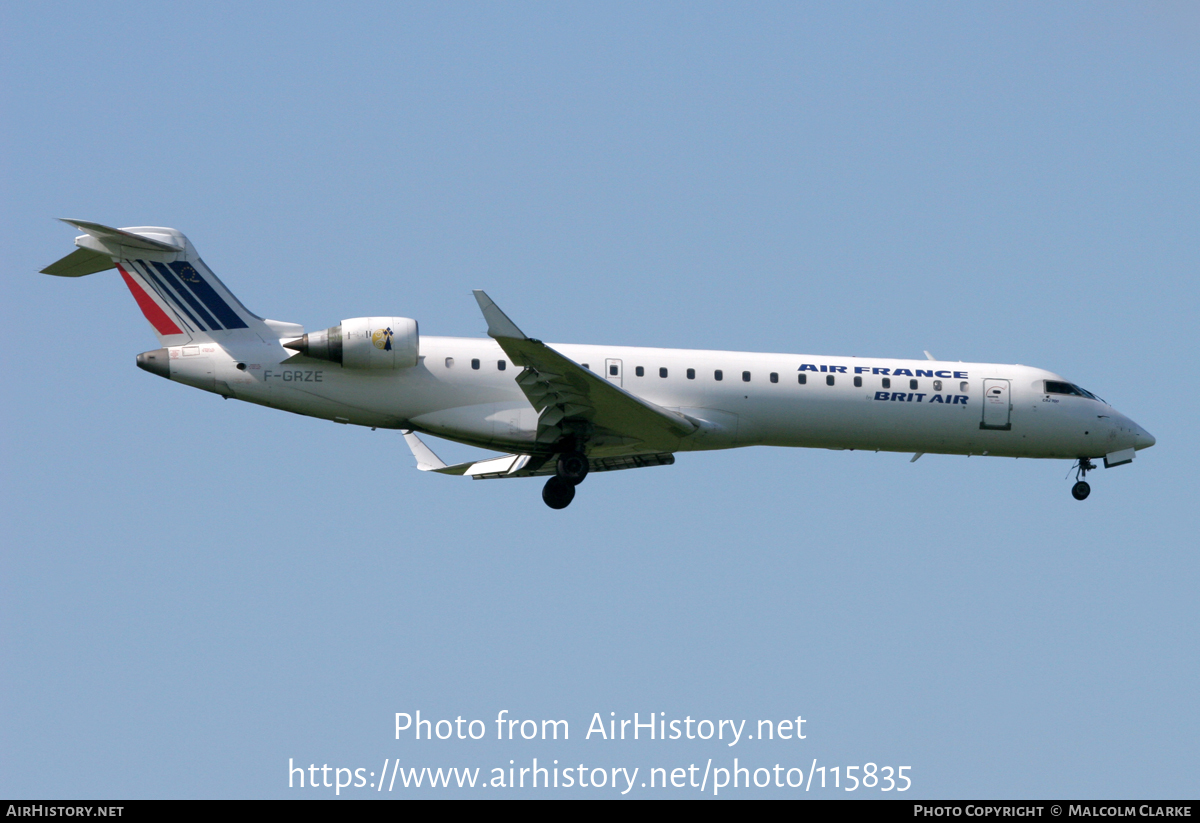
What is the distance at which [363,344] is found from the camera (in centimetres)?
2434

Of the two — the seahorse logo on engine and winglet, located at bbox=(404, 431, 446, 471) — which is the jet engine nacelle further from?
winglet, located at bbox=(404, 431, 446, 471)

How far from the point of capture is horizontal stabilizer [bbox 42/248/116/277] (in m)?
24.8

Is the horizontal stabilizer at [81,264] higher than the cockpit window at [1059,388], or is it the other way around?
the horizontal stabilizer at [81,264]

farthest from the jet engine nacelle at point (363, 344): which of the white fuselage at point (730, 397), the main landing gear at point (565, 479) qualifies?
the main landing gear at point (565, 479)

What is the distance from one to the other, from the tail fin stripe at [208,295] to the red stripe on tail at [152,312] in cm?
69

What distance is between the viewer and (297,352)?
80.3 ft

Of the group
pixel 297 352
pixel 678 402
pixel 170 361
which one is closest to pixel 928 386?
pixel 678 402

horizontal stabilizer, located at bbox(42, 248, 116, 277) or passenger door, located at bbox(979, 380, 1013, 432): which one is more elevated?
horizontal stabilizer, located at bbox(42, 248, 116, 277)

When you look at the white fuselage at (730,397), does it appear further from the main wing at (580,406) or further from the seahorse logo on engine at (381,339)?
Answer: the seahorse logo on engine at (381,339)

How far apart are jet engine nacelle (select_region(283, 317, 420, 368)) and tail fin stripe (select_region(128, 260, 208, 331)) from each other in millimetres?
1971

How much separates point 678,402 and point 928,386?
5.15m

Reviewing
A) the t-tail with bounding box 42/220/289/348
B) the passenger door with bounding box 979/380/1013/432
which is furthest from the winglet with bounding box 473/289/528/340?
the passenger door with bounding box 979/380/1013/432

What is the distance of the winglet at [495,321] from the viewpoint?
72.1ft

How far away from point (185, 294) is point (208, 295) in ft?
1.37
